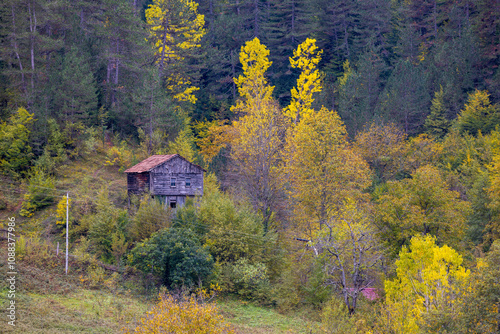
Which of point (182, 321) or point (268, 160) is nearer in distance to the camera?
point (182, 321)

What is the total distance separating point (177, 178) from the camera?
3972 centimetres

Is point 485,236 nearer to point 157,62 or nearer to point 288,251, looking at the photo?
point 288,251

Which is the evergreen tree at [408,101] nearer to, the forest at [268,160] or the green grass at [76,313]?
the forest at [268,160]

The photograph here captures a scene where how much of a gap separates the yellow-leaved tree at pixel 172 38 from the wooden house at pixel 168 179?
1748 centimetres

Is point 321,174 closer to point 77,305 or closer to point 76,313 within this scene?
point 77,305

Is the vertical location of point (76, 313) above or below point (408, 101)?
below

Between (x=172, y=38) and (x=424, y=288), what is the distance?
150 ft

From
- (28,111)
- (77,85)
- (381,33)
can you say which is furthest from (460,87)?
(28,111)

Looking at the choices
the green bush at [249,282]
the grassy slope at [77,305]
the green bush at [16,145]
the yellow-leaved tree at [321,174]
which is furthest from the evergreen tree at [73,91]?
the green bush at [249,282]

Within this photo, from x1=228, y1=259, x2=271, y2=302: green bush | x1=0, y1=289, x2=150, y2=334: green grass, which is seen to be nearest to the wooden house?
x1=228, y1=259, x2=271, y2=302: green bush

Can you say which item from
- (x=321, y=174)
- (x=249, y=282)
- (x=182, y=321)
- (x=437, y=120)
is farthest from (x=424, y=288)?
(x=437, y=120)

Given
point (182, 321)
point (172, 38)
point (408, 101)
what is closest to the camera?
point (182, 321)

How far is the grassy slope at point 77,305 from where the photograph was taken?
22.6m

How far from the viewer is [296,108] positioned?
4700cm
